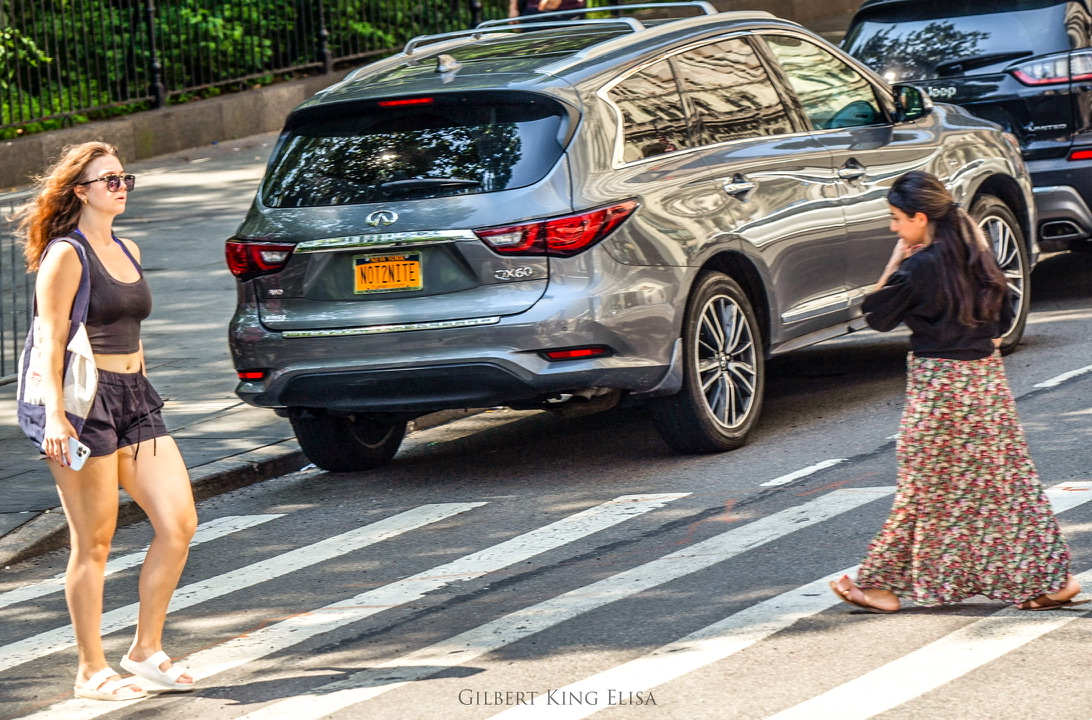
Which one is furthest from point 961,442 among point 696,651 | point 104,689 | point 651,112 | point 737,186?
point 651,112

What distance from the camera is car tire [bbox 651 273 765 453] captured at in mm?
7793

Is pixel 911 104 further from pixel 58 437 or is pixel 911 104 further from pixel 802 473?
pixel 58 437

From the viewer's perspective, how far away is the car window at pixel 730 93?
8273 millimetres

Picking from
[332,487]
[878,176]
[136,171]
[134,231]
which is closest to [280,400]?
[332,487]

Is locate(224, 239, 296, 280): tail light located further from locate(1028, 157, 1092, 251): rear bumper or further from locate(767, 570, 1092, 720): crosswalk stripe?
locate(1028, 157, 1092, 251): rear bumper

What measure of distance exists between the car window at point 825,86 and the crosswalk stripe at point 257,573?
287 cm

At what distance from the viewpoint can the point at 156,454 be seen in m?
5.48

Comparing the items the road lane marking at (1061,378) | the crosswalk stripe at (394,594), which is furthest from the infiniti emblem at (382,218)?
the road lane marking at (1061,378)

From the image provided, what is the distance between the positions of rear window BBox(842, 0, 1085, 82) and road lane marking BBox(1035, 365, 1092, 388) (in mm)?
2714

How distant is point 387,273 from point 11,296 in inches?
154

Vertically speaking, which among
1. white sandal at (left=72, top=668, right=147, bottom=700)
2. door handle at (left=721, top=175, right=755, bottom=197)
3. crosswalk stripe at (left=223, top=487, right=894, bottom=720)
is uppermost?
door handle at (left=721, top=175, right=755, bottom=197)

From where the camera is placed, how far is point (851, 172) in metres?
8.88

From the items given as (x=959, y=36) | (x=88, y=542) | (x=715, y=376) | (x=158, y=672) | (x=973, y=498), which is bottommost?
(x=158, y=672)

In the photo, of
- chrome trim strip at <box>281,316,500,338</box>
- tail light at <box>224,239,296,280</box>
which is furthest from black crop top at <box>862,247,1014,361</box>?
tail light at <box>224,239,296,280</box>
